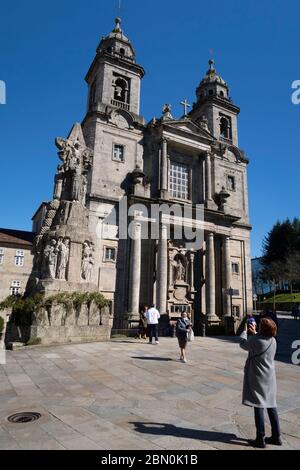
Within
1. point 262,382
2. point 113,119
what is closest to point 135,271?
point 113,119

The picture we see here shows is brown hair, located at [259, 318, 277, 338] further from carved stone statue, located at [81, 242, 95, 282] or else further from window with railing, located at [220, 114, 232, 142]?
window with railing, located at [220, 114, 232, 142]

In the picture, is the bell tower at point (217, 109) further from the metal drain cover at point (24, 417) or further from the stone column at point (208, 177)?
the metal drain cover at point (24, 417)

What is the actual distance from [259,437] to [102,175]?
2192cm

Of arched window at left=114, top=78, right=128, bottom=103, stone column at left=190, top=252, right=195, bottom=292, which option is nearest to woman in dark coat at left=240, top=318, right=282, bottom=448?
stone column at left=190, top=252, right=195, bottom=292

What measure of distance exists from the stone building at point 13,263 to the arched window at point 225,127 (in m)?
24.3

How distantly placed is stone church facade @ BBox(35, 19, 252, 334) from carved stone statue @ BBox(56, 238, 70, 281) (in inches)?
261

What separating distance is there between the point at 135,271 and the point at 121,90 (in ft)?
56.0

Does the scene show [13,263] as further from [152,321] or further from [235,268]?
[152,321]

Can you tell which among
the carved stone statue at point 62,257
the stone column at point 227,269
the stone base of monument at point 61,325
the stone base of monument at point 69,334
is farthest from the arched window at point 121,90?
the stone base of monument at point 69,334

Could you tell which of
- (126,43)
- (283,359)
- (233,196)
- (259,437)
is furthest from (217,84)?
(259,437)

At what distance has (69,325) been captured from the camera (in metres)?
12.0

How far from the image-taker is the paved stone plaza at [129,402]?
13.1 feet

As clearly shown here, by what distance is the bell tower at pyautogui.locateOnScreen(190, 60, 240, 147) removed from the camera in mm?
33125

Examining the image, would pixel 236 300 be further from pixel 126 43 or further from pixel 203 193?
pixel 126 43
